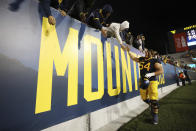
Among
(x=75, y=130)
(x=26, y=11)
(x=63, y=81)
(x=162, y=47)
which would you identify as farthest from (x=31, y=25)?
(x=162, y=47)

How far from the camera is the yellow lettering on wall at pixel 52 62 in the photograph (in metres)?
1.52

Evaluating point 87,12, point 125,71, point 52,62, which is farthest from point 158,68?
point 52,62

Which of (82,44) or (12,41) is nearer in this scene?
(12,41)

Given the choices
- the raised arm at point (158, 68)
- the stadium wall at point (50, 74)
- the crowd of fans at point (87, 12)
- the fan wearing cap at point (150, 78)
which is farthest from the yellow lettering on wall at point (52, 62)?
the raised arm at point (158, 68)

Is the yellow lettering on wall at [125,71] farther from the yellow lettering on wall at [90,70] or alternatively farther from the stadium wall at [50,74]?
the yellow lettering on wall at [90,70]

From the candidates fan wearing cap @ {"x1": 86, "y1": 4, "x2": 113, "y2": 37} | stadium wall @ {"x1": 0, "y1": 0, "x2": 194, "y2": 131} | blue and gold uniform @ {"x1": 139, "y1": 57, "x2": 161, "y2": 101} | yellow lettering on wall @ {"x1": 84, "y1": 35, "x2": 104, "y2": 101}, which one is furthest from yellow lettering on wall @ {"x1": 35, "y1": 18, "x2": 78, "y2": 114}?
blue and gold uniform @ {"x1": 139, "y1": 57, "x2": 161, "y2": 101}

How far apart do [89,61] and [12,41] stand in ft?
4.60

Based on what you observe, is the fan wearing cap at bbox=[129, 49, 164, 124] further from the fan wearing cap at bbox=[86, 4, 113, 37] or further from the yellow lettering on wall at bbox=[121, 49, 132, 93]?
the fan wearing cap at bbox=[86, 4, 113, 37]

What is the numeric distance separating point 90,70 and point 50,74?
0.93 m

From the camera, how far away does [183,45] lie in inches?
888

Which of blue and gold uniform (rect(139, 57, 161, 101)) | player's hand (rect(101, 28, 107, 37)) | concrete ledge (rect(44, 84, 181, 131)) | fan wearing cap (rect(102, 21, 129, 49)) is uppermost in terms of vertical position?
fan wearing cap (rect(102, 21, 129, 49))

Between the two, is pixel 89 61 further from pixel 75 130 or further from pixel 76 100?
pixel 75 130

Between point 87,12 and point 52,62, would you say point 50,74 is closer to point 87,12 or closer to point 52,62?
point 52,62

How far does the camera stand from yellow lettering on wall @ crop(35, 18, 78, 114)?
152cm
